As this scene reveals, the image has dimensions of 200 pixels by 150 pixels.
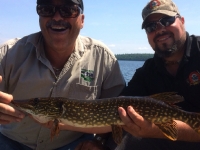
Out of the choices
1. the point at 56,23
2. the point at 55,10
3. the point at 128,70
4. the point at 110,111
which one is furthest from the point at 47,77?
the point at 128,70

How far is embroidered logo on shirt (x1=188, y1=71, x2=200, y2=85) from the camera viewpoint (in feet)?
12.0

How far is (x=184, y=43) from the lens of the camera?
13.0 feet

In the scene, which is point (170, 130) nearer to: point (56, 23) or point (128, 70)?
point (56, 23)

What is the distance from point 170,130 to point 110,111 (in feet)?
2.26

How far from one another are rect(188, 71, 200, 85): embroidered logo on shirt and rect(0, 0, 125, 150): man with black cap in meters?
0.92

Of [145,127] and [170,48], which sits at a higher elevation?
[170,48]

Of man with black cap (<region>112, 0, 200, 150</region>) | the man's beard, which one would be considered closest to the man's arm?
man with black cap (<region>112, 0, 200, 150</region>)

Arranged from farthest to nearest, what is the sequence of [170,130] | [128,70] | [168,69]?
[128,70]
[168,69]
[170,130]

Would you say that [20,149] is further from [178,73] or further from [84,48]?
[178,73]

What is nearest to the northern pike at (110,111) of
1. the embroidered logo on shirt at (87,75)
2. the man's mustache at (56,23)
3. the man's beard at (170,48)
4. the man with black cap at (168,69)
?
the man with black cap at (168,69)

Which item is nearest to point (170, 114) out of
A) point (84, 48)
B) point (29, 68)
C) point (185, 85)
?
point (185, 85)

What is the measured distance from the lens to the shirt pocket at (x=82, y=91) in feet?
12.5

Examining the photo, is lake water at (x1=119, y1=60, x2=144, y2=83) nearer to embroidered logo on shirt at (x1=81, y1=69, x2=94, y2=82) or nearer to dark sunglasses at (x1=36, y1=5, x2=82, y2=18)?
embroidered logo on shirt at (x1=81, y1=69, x2=94, y2=82)

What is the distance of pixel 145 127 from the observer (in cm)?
318
